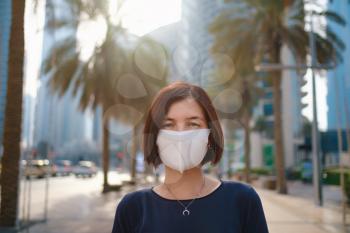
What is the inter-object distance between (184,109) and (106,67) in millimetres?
18915

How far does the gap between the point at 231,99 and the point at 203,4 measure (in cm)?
10984

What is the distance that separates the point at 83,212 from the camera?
A: 13133 mm

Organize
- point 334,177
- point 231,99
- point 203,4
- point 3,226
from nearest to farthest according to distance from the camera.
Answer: point 3,226 < point 334,177 < point 231,99 < point 203,4

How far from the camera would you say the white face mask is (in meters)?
1.84

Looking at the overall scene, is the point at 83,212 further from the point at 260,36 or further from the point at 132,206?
the point at 260,36

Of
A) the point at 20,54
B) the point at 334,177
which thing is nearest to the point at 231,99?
the point at 334,177

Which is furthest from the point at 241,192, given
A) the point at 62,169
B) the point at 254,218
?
the point at 62,169

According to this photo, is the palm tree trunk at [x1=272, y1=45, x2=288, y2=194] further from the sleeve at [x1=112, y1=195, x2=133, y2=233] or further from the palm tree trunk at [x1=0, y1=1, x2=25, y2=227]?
the sleeve at [x1=112, y1=195, x2=133, y2=233]

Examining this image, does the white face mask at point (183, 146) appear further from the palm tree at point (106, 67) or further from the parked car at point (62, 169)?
the parked car at point (62, 169)

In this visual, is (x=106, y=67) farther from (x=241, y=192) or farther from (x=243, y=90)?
(x=241, y=192)

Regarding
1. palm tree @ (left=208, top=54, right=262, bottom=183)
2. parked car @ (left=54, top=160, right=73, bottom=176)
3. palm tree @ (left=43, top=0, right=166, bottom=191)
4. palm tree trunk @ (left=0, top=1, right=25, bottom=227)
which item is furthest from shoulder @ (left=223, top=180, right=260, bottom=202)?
parked car @ (left=54, top=160, right=73, bottom=176)

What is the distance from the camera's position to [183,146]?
6.15 ft

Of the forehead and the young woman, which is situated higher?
the forehead

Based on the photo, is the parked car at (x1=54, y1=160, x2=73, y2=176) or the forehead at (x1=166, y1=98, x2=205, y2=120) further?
the parked car at (x1=54, y1=160, x2=73, y2=176)
